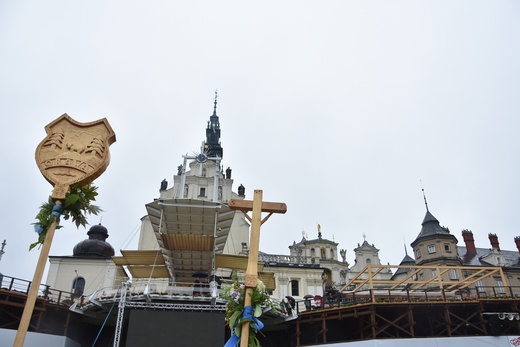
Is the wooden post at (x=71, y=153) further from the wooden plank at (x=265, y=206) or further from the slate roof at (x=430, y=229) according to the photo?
the slate roof at (x=430, y=229)

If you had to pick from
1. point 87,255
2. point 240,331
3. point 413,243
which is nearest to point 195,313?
point 240,331

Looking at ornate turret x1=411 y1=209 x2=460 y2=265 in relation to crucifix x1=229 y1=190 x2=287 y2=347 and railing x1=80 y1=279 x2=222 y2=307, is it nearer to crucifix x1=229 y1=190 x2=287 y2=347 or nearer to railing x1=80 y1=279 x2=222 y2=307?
railing x1=80 y1=279 x2=222 y2=307

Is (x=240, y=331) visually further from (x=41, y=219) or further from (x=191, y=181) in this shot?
(x=191, y=181)

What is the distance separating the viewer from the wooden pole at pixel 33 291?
12156mm

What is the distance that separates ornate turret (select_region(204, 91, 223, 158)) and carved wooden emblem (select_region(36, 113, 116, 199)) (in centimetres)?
4536

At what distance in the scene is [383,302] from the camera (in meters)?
24.6

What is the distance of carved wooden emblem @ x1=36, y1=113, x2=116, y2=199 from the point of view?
1541 centimetres

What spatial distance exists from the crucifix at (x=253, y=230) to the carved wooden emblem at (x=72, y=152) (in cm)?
785

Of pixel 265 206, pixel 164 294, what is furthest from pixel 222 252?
pixel 265 206

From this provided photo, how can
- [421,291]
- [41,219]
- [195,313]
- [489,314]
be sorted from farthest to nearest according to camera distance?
[421,291], [489,314], [195,313], [41,219]

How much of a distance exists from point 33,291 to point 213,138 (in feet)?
190

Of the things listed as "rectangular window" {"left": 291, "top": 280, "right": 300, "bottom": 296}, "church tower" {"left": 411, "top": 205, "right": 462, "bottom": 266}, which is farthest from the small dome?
"church tower" {"left": 411, "top": 205, "right": 462, "bottom": 266}

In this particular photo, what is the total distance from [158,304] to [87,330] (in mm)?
8813

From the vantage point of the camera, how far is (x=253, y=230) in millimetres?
10180
